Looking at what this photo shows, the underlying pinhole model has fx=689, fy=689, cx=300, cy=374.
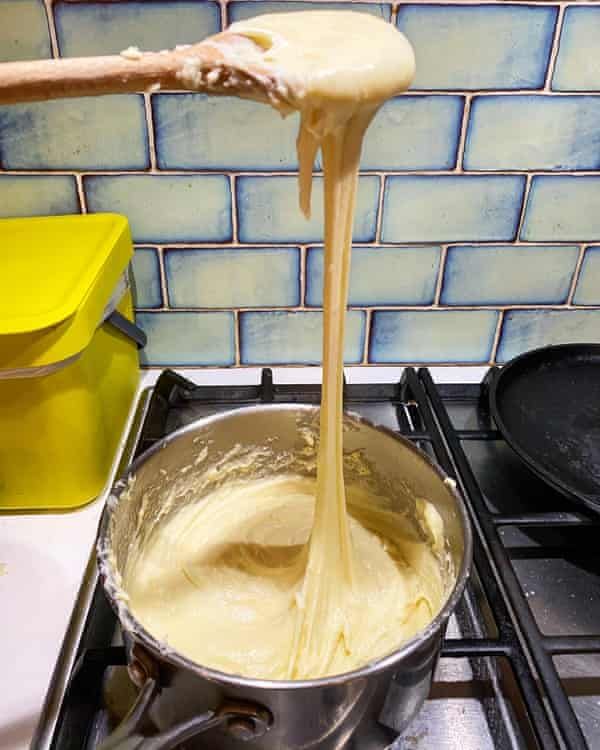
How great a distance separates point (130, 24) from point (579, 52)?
1.53 feet

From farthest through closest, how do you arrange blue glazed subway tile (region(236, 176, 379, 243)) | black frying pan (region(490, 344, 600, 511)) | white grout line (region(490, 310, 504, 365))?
1. white grout line (region(490, 310, 504, 365))
2. blue glazed subway tile (region(236, 176, 379, 243))
3. black frying pan (region(490, 344, 600, 511))

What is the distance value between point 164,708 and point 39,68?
0.39 meters

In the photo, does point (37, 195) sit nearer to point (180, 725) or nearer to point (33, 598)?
point (33, 598)

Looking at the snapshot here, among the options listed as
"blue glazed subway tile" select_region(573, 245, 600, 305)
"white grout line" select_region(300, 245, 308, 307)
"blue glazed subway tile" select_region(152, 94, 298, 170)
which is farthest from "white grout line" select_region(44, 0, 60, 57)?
"blue glazed subway tile" select_region(573, 245, 600, 305)

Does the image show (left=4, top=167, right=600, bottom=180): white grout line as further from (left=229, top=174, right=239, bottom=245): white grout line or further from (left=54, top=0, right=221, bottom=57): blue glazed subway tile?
(left=54, top=0, right=221, bottom=57): blue glazed subway tile

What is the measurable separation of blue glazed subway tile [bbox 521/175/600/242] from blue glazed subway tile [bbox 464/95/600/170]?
0.02 m

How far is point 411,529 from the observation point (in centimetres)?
68

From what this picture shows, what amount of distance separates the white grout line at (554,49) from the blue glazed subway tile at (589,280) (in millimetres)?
208

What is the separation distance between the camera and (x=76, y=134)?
741 mm

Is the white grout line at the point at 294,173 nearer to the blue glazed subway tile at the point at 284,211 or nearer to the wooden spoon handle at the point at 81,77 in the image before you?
the blue glazed subway tile at the point at 284,211

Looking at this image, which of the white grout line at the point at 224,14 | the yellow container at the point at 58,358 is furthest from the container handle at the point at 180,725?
the white grout line at the point at 224,14

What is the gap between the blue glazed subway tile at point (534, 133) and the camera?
0.75 metres

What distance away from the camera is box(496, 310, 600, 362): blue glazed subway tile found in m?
0.88

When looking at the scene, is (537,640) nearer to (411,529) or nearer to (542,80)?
(411,529)
